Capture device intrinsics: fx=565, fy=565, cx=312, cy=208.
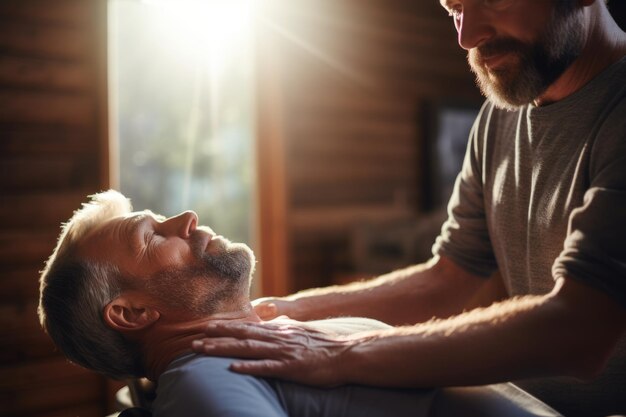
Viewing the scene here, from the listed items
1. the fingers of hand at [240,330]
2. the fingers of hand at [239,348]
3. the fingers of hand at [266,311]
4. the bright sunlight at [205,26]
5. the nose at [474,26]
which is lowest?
the fingers of hand at [266,311]

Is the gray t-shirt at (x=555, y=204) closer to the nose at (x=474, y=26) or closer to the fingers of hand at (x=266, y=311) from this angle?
the nose at (x=474, y=26)

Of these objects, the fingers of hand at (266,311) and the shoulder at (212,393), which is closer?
the shoulder at (212,393)

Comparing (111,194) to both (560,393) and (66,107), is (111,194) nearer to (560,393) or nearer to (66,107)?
(560,393)

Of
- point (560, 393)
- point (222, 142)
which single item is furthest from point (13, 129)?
point (560, 393)

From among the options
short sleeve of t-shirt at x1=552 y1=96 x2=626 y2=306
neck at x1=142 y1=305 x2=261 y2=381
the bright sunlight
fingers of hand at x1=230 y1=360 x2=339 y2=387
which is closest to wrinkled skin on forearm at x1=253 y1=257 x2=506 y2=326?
neck at x1=142 y1=305 x2=261 y2=381

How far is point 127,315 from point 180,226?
25 centimetres

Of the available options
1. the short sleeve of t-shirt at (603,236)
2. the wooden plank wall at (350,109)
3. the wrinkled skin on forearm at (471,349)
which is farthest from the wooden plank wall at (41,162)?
the short sleeve of t-shirt at (603,236)

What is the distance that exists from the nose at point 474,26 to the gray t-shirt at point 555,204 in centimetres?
26

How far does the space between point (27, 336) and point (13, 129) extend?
111 centimetres

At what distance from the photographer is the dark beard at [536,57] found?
1.24 meters

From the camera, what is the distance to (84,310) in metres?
1.30

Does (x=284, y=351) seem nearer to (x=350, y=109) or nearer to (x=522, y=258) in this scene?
(x=522, y=258)

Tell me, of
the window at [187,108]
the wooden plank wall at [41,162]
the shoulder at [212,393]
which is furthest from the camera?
the window at [187,108]

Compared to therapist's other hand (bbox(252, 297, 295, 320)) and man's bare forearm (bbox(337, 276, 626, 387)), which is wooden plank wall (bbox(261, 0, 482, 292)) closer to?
therapist's other hand (bbox(252, 297, 295, 320))
